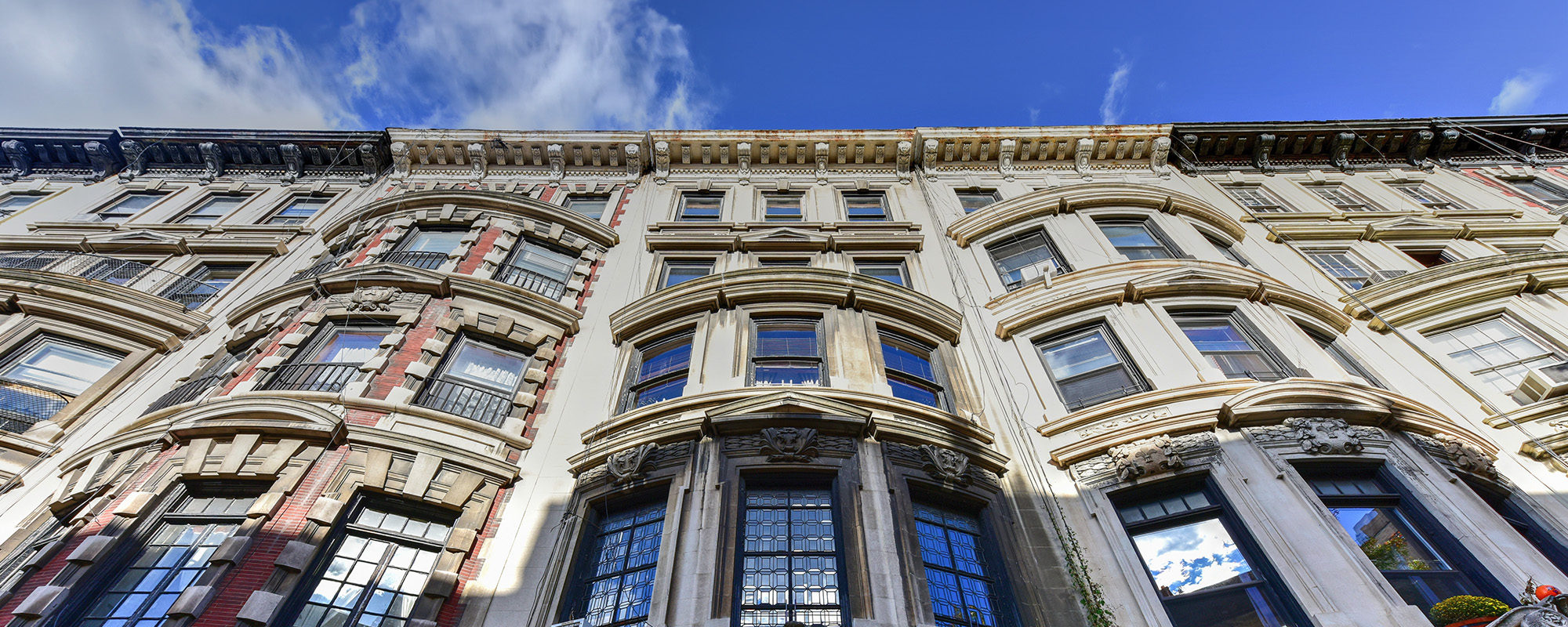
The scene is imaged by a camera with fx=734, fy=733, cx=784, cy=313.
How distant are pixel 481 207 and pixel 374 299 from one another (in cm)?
469

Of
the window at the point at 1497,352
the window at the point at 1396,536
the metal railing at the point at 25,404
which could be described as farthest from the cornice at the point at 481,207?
the window at the point at 1497,352

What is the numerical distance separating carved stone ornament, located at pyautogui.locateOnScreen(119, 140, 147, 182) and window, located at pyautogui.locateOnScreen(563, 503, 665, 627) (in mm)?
23944

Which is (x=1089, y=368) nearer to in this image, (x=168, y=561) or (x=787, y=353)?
(x=787, y=353)

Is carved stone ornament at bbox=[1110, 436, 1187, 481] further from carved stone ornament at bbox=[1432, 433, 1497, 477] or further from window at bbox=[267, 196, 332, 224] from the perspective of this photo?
window at bbox=[267, 196, 332, 224]

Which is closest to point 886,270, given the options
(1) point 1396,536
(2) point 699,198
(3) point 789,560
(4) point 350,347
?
(2) point 699,198

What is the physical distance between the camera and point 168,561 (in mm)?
9266

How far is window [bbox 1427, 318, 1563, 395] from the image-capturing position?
1409 cm

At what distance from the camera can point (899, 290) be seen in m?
14.9

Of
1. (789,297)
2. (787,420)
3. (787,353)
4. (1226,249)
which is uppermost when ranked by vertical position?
(1226,249)

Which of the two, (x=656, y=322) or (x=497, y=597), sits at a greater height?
(x=656, y=322)

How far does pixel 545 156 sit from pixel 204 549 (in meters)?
15.7

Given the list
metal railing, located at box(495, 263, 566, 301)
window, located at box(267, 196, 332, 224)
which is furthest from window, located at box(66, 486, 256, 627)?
window, located at box(267, 196, 332, 224)

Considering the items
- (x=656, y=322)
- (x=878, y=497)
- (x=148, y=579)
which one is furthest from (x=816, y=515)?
(x=148, y=579)

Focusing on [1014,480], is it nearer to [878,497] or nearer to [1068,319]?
[878,497]
